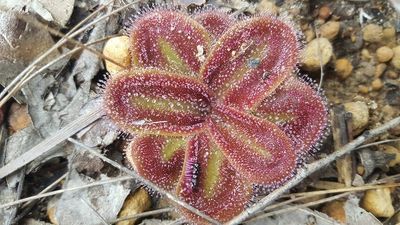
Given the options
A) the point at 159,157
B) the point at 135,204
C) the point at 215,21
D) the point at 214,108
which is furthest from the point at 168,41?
the point at 135,204

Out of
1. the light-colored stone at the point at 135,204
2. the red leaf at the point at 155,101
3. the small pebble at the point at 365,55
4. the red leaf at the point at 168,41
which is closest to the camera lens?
the red leaf at the point at 155,101

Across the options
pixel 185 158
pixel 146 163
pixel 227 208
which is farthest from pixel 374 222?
pixel 146 163

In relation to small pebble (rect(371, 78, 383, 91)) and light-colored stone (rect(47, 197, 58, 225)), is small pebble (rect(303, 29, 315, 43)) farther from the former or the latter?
light-colored stone (rect(47, 197, 58, 225))

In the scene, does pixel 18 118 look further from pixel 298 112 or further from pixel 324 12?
pixel 324 12

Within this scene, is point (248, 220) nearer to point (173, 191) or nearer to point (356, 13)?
point (173, 191)

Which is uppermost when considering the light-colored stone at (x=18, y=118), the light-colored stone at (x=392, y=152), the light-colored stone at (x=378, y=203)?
the light-colored stone at (x=18, y=118)

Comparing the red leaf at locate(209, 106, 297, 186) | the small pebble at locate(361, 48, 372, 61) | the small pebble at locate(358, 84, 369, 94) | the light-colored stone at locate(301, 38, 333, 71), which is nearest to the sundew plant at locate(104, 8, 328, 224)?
the red leaf at locate(209, 106, 297, 186)

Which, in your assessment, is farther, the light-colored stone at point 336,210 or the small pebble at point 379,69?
the small pebble at point 379,69

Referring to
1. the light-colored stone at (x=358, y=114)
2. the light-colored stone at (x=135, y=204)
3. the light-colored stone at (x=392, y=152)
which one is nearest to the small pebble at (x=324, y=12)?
the light-colored stone at (x=358, y=114)

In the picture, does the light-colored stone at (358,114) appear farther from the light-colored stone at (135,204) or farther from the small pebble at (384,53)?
the light-colored stone at (135,204)
